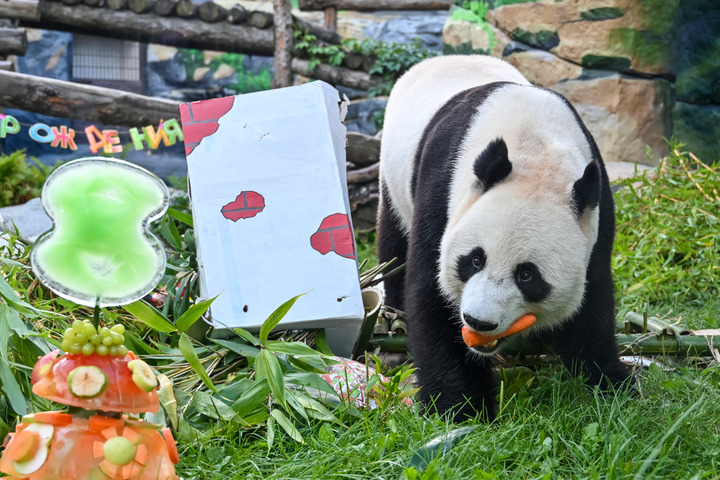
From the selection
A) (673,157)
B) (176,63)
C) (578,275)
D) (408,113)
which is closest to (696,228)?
(673,157)

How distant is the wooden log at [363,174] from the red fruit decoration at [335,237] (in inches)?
147

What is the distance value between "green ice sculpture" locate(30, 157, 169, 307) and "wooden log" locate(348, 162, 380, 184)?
4.89m

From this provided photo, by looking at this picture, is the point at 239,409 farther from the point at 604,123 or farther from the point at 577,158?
the point at 604,123

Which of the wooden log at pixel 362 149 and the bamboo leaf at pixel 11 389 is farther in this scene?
the wooden log at pixel 362 149

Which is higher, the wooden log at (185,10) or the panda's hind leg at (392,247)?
the panda's hind leg at (392,247)

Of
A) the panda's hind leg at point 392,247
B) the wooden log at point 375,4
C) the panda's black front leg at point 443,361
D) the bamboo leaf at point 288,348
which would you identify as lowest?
the wooden log at point 375,4

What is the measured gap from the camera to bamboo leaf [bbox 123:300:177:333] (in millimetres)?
2012

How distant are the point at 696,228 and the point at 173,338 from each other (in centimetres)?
345

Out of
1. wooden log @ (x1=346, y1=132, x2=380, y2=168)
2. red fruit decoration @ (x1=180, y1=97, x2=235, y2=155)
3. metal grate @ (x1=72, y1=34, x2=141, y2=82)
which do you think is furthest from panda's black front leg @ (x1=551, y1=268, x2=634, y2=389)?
metal grate @ (x1=72, y1=34, x2=141, y2=82)

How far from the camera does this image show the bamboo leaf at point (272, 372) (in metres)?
1.96

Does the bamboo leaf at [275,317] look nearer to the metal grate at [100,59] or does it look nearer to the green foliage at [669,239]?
the green foliage at [669,239]

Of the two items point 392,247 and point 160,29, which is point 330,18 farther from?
point 392,247

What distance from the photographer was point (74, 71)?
1050cm

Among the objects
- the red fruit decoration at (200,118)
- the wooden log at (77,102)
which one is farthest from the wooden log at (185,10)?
the red fruit decoration at (200,118)
